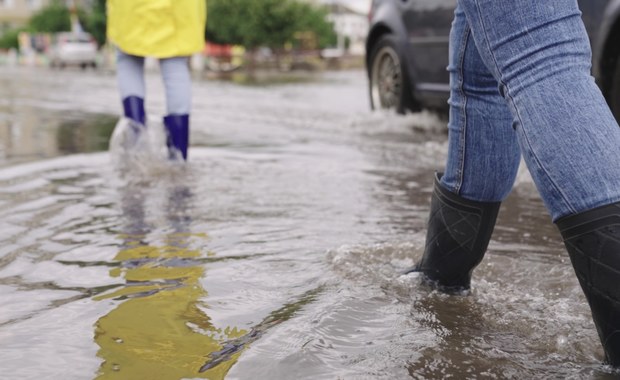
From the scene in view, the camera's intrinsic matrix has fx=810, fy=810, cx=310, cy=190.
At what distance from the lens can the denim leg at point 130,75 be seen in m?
4.61

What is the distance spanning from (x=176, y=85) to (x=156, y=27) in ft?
1.12

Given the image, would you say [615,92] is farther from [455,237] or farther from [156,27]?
[455,237]

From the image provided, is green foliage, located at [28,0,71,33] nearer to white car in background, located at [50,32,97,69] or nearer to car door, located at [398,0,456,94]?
white car in background, located at [50,32,97,69]

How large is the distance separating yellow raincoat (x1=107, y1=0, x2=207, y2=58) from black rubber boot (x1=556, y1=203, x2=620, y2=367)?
3.36m

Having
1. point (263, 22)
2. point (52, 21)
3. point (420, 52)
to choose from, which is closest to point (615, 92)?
point (420, 52)

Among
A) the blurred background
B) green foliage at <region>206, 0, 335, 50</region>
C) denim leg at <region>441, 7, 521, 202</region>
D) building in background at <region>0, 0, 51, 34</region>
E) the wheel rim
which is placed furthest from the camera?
building in background at <region>0, 0, 51, 34</region>

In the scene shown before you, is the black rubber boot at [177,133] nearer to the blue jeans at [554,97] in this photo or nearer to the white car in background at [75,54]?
the blue jeans at [554,97]

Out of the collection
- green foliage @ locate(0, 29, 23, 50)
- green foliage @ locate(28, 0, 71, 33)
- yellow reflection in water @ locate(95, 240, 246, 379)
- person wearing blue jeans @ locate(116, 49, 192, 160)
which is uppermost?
green foliage @ locate(28, 0, 71, 33)

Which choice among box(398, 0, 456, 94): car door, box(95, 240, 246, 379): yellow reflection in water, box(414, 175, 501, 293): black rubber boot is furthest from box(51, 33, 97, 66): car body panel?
box(414, 175, 501, 293): black rubber boot

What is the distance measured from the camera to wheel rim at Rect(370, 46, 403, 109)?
662 cm

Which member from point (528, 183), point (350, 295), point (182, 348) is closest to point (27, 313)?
point (182, 348)

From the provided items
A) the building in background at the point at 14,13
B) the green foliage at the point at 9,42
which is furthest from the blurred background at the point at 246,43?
the building in background at the point at 14,13

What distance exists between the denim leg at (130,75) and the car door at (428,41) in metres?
2.10

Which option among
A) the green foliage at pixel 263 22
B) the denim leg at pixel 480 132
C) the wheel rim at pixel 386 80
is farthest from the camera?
the green foliage at pixel 263 22
